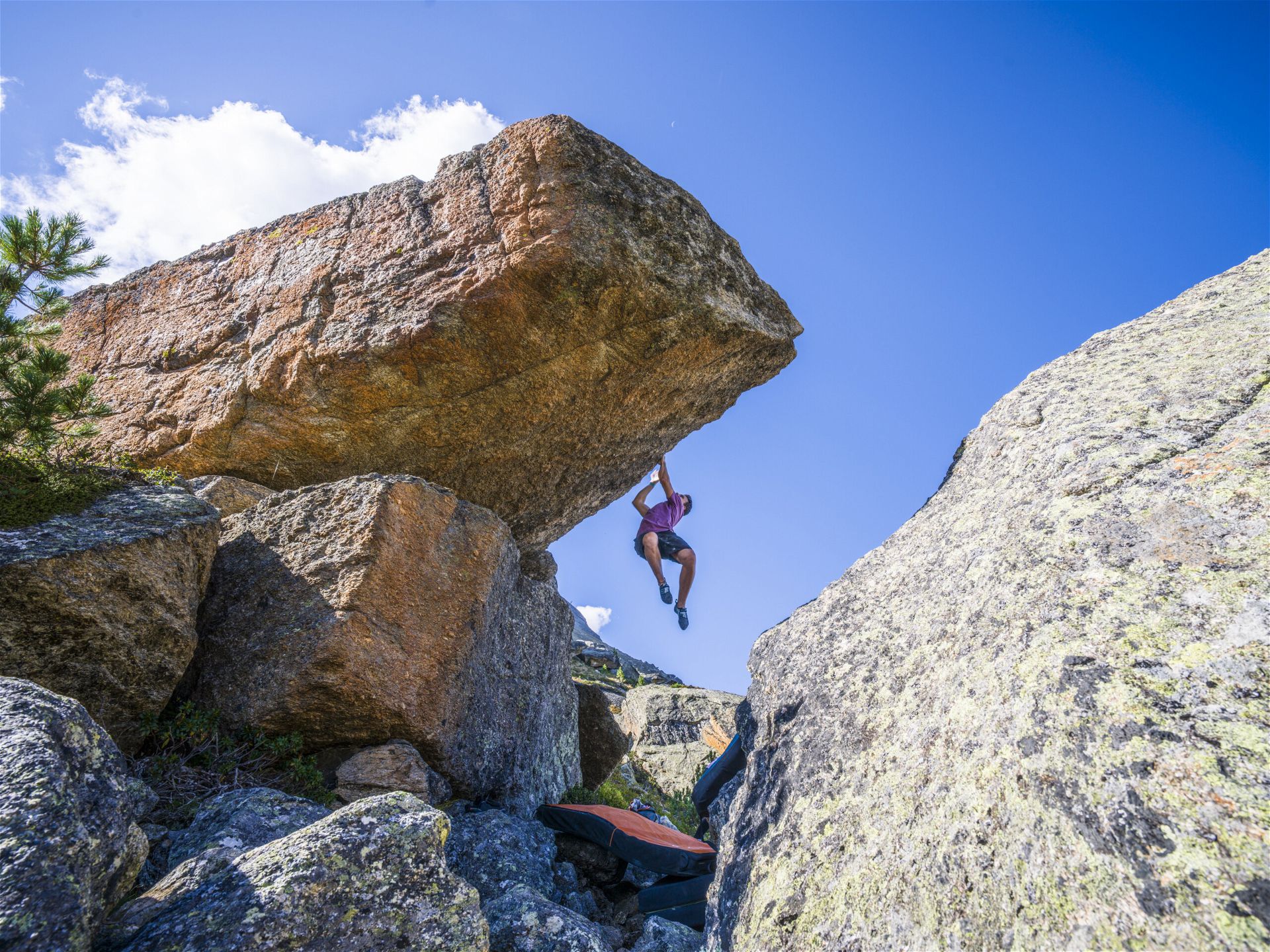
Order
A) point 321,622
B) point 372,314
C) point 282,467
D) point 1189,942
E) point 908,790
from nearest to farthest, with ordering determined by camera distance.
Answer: point 1189,942 < point 908,790 < point 321,622 < point 372,314 < point 282,467

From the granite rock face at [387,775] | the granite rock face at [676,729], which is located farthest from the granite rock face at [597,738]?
the granite rock face at [676,729]

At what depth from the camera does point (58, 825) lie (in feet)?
8.07

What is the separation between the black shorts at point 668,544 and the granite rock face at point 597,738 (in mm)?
3009

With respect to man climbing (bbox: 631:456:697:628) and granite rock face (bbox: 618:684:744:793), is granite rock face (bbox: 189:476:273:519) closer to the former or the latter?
man climbing (bbox: 631:456:697:628)

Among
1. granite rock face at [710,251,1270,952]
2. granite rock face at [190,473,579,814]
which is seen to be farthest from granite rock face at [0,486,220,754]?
granite rock face at [710,251,1270,952]

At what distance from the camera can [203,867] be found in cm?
295

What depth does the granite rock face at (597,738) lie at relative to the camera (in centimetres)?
973

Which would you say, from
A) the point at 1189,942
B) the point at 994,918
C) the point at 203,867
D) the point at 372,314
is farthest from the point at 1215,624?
the point at 372,314

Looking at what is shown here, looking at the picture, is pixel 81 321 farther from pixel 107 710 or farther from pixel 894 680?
pixel 894 680

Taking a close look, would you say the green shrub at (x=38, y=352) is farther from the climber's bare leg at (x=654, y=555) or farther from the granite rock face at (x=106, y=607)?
the climber's bare leg at (x=654, y=555)

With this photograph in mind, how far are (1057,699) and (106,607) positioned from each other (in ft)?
17.0

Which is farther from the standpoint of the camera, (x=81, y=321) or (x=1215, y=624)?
(x=81, y=321)

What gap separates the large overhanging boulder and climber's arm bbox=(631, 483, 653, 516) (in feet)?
12.6

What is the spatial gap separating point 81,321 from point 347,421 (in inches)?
157
